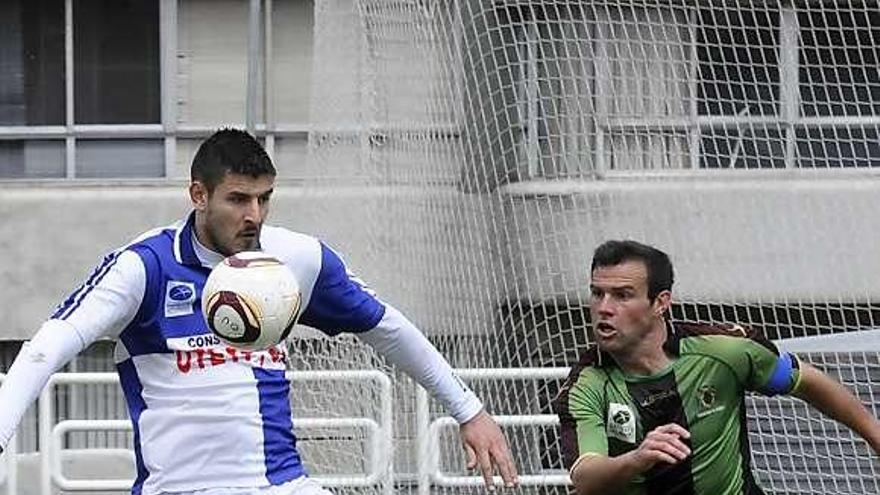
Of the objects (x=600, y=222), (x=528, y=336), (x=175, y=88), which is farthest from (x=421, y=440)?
(x=175, y=88)

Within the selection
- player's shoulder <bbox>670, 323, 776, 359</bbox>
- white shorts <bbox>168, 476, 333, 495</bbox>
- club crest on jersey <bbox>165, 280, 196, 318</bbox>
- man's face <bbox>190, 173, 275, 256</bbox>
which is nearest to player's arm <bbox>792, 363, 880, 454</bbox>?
player's shoulder <bbox>670, 323, 776, 359</bbox>

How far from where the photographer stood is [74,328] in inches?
190

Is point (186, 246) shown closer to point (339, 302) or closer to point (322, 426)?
point (339, 302)

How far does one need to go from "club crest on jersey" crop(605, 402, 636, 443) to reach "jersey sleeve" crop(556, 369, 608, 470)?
0.02 m

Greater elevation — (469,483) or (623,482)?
(623,482)

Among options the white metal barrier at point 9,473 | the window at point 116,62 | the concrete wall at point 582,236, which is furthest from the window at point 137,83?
the white metal barrier at point 9,473

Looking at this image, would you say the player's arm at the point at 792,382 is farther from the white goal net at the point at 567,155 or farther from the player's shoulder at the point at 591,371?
the white goal net at the point at 567,155

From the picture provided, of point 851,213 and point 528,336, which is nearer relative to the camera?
point 851,213

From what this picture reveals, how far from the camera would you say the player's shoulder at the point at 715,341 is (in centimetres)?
550

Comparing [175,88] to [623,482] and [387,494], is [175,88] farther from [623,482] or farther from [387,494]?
[623,482]

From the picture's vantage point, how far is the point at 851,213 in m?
8.83

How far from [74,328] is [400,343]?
3.49 feet

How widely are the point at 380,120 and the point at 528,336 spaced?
5.13ft

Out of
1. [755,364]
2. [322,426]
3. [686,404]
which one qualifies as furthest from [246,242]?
[322,426]
